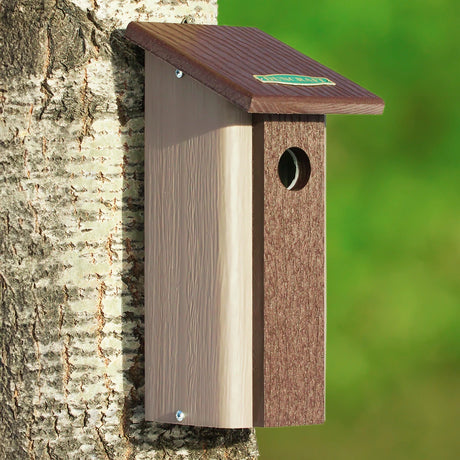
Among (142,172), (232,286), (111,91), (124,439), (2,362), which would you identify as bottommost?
(124,439)

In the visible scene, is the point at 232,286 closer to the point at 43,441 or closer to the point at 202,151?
the point at 202,151

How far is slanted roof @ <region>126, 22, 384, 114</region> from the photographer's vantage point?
2062mm

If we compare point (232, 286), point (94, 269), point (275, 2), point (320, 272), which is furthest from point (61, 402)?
point (275, 2)

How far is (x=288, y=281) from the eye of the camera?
7.19 feet

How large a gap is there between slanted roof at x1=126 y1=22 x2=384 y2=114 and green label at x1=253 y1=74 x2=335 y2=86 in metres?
0.01

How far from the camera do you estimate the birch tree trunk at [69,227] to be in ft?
7.41

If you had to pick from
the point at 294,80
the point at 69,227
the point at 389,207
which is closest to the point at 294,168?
the point at 294,80

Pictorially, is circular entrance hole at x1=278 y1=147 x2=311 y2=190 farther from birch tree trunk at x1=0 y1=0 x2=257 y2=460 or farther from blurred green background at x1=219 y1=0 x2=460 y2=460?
blurred green background at x1=219 y1=0 x2=460 y2=460

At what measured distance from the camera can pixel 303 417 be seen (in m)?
2.23

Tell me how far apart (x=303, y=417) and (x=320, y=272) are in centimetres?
28

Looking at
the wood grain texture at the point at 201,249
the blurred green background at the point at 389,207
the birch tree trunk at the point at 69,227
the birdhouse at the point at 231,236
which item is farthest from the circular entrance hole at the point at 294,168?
the blurred green background at the point at 389,207

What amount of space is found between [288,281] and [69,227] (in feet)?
1.45

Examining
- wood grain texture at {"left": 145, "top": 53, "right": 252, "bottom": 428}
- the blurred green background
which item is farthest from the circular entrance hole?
the blurred green background

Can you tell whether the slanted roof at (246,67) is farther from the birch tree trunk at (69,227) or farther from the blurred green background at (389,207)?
the blurred green background at (389,207)
